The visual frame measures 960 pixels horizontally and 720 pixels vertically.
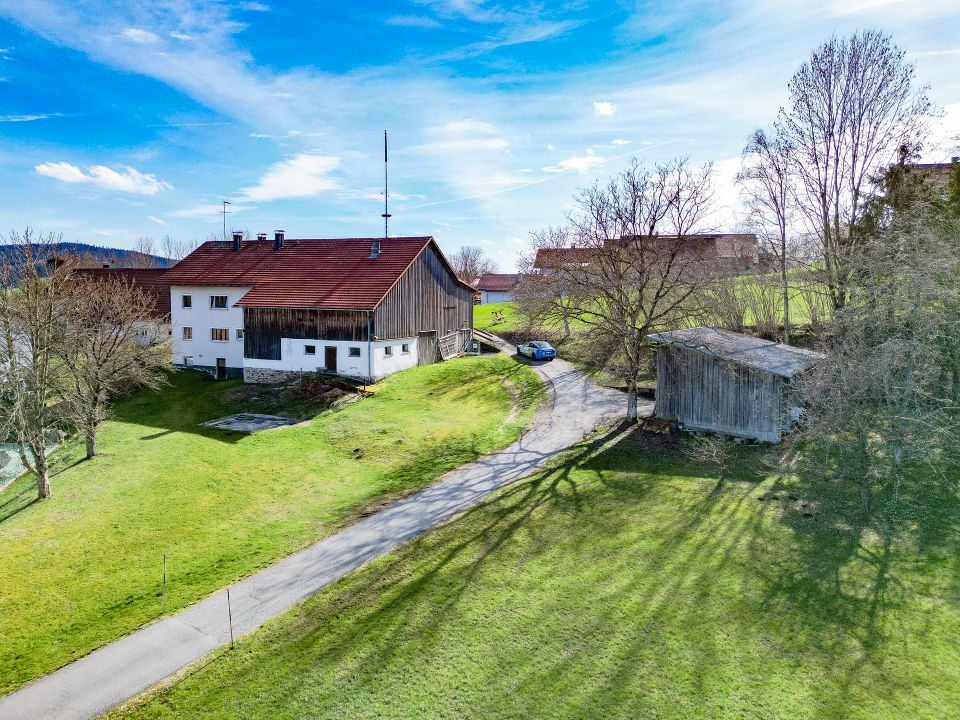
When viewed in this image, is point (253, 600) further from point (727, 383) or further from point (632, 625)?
point (727, 383)

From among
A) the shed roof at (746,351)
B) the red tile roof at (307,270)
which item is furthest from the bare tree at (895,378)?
the red tile roof at (307,270)

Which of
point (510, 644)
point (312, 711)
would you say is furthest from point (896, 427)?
point (312, 711)

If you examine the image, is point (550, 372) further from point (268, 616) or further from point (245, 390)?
point (268, 616)

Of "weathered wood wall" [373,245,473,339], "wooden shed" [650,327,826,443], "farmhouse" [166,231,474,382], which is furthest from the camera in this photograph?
"weathered wood wall" [373,245,473,339]

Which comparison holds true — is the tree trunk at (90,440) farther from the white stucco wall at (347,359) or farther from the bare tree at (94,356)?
the white stucco wall at (347,359)

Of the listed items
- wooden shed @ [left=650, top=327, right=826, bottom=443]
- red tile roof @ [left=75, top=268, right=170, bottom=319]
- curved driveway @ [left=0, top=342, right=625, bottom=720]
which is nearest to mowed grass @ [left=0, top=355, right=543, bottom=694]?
curved driveway @ [left=0, top=342, right=625, bottom=720]

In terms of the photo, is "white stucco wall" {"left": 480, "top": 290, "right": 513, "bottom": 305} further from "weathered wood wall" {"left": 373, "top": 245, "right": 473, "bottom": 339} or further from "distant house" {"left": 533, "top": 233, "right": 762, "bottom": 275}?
"distant house" {"left": 533, "top": 233, "right": 762, "bottom": 275}

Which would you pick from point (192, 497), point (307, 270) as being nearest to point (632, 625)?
point (192, 497)
